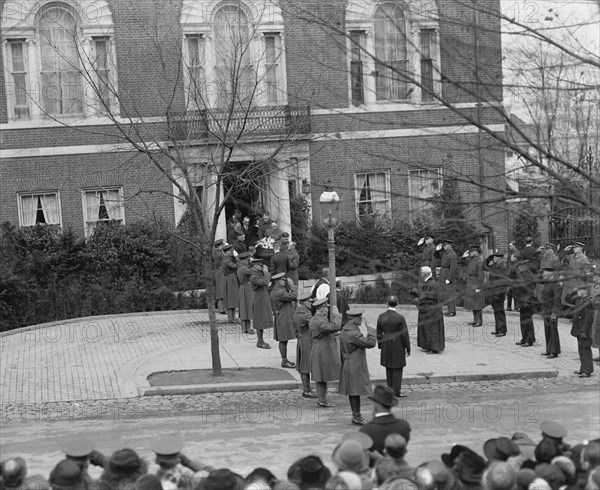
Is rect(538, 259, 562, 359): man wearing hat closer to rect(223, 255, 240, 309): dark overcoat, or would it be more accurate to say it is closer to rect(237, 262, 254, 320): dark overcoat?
rect(237, 262, 254, 320): dark overcoat

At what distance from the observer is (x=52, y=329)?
66.9 feet

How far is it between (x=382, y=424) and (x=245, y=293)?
10.7 meters

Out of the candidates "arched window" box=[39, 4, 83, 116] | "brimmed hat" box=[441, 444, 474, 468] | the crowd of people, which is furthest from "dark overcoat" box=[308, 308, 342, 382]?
"arched window" box=[39, 4, 83, 116]

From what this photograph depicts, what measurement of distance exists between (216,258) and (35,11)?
980 cm

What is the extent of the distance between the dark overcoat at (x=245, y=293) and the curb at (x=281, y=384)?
4.09 m

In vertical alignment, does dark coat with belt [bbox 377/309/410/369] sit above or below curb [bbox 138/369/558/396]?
above

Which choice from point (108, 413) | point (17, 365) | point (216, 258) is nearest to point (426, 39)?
point (108, 413)

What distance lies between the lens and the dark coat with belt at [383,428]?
8695 millimetres

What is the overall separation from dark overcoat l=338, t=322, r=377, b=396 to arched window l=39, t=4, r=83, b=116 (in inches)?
619

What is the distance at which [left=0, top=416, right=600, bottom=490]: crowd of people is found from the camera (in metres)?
6.41

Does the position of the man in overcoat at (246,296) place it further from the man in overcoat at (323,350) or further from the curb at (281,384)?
the man in overcoat at (323,350)

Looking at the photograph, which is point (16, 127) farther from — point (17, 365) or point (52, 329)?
point (17, 365)

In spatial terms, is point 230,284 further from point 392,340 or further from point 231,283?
point 392,340

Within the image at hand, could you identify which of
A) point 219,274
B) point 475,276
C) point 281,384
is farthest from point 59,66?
point 281,384
